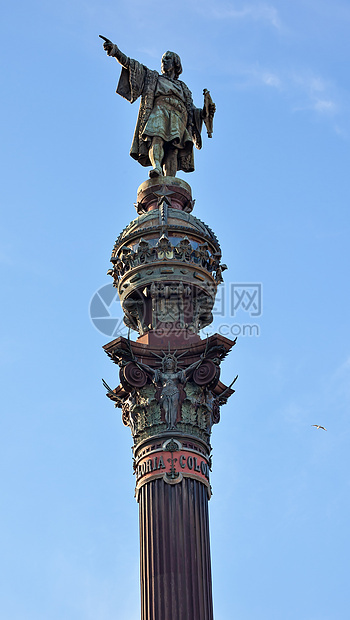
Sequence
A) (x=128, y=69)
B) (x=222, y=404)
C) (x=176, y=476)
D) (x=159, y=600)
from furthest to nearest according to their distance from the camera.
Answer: (x=128, y=69), (x=222, y=404), (x=176, y=476), (x=159, y=600)

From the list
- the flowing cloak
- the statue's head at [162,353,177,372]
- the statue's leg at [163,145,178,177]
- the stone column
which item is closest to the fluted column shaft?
the stone column

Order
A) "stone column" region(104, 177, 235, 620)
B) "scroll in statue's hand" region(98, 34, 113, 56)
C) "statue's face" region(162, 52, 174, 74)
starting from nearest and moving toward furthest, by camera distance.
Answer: "stone column" region(104, 177, 235, 620) < "scroll in statue's hand" region(98, 34, 113, 56) < "statue's face" region(162, 52, 174, 74)

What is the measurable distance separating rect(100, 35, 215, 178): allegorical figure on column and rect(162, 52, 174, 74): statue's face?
0.13ft

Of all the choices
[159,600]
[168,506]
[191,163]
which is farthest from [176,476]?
[191,163]

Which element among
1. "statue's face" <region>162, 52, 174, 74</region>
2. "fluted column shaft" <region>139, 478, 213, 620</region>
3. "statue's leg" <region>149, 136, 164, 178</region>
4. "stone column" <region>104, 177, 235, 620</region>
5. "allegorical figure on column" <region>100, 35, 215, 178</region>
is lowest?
"fluted column shaft" <region>139, 478, 213, 620</region>

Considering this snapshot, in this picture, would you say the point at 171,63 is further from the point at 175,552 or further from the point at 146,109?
the point at 175,552

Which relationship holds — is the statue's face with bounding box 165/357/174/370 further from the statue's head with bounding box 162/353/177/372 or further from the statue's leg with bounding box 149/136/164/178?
the statue's leg with bounding box 149/136/164/178

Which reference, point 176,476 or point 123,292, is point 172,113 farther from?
point 176,476

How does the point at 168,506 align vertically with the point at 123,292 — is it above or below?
below

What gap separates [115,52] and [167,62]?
3040mm

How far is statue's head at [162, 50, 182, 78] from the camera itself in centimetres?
4588

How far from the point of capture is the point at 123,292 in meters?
39.8

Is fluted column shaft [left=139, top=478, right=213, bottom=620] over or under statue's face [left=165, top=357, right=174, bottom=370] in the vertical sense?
under

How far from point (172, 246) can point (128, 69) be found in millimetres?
9124
